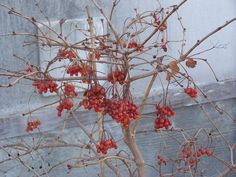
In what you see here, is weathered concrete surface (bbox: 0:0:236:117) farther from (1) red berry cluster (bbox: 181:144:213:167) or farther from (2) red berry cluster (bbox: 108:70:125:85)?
(2) red berry cluster (bbox: 108:70:125:85)

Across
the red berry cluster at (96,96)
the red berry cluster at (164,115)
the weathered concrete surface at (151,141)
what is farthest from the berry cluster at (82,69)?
the weathered concrete surface at (151,141)

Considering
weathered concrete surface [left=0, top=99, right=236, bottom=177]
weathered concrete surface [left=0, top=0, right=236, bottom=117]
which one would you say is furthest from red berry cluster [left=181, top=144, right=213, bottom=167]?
weathered concrete surface [left=0, top=0, right=236, bottom=117]

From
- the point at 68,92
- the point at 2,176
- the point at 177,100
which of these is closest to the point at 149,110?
the point at 177,100

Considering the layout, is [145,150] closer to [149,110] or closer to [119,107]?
[149,110]

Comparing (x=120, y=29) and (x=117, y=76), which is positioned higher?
(x=120, y=29)

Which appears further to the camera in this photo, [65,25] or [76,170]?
[76,170]

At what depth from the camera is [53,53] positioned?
2619mm

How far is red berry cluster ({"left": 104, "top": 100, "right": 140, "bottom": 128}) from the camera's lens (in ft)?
4.85

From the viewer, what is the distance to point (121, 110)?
4.86 feet

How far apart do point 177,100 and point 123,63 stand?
63.4 inches

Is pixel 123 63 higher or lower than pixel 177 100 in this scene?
higher

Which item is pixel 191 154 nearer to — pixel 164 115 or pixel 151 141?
pixel 164 115

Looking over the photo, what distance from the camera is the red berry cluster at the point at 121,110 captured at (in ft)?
4.85

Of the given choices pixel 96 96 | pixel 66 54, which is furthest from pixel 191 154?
pixel 96 96
